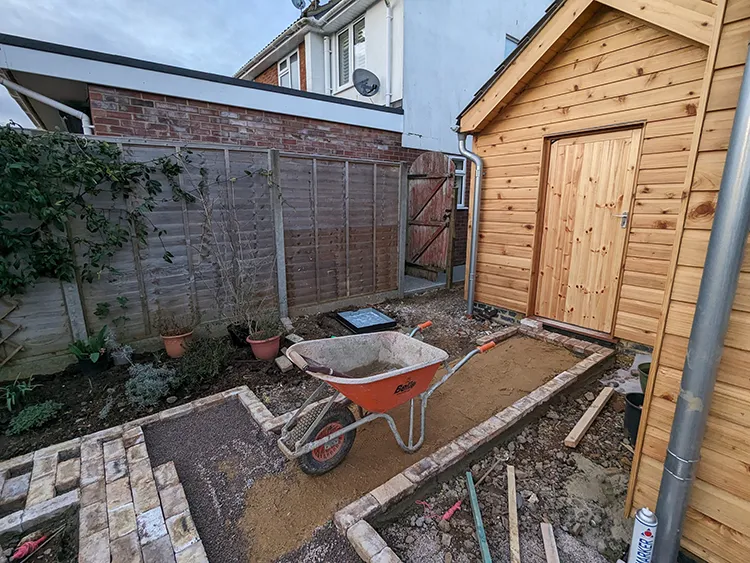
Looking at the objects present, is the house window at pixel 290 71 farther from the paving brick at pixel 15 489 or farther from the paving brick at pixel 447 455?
the paving brick at pixel 447 455

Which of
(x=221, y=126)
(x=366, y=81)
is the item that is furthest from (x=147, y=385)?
(x=366, y=81)

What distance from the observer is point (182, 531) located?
5.32ft

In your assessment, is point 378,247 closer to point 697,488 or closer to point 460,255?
point 460,255

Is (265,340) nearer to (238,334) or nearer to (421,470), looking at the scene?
(238,334)

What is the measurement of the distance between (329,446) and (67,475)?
154 cm

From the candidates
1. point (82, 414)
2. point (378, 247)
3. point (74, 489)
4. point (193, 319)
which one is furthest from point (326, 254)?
point (74, 489)

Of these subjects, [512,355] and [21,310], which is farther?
[512,355]

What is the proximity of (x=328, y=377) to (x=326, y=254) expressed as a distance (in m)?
3.26

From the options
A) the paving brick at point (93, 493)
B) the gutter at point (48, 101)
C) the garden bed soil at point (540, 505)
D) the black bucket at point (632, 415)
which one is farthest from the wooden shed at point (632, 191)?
the gutter at point (48, 101)

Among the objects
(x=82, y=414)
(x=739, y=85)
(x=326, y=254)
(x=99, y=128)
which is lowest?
(x=82, y=414)

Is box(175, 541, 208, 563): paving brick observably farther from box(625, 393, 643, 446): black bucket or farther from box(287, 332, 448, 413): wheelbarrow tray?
box(625, 393, 643, 446): black bucket

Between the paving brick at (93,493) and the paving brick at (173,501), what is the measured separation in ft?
1.02

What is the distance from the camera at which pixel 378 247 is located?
17.7ft

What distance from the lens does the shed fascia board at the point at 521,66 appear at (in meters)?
3.27
